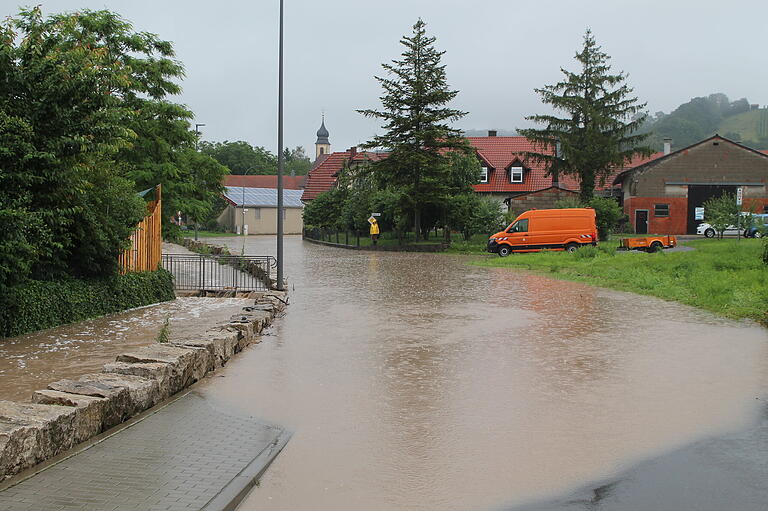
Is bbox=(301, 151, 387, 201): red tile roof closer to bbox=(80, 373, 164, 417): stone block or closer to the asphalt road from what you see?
bbox=(80, 373, 164, 417): stone block

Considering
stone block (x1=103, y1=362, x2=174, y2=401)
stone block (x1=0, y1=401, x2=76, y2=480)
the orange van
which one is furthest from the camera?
the orange van

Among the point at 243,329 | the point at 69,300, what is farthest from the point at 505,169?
the point at 243,329

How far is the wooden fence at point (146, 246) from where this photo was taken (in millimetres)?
15793

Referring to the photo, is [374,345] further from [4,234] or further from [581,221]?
[581,221]

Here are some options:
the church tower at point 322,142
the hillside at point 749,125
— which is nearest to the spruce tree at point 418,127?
the church tower at point 322,142

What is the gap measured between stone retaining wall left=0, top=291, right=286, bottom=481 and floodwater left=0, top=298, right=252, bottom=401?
112 cm

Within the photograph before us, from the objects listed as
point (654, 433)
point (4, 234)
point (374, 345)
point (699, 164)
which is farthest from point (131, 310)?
point (699, 164)

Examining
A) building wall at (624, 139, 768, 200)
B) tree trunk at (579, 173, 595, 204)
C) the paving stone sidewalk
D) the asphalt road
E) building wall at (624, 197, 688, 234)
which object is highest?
building wall at (624, 139, 768, 200)

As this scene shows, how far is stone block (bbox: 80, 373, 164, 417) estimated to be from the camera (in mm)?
7020

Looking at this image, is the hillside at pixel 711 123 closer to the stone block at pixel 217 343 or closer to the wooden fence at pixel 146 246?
the wooden fence at pixel 146 246

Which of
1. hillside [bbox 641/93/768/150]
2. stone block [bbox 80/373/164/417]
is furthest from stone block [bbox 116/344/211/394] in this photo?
hillside [bbox 641/93/768/150]

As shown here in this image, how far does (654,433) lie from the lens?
677cm

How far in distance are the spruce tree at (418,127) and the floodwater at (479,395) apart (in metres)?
25.7

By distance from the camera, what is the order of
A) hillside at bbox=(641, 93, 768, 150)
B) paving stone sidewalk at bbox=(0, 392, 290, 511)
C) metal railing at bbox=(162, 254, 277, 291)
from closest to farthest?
paving stone sidewalk at bbox=(0, 392, 290, 511) < metal railing at bbox=(162, 254, 277, 291) < hillside at bbox=(641, 93, 768, 150)
